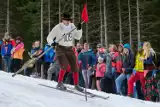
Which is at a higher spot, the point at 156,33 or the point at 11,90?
the point at 156,33

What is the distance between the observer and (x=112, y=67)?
1284 centimetres

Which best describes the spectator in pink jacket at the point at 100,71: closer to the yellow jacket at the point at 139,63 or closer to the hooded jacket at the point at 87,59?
the hooded jacket at the point at 87,59

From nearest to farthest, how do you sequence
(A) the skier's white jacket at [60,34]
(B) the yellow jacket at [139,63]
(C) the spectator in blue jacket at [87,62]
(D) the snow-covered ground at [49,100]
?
1. (D) the snow-covered ground at [49,100]
2. (A) the skier's white jacket at [60,34]
3. (B) the yellow jacket at [139,63]
4. (C) the spectator in blue jacket at [87,62]

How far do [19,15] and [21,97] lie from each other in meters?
32.3

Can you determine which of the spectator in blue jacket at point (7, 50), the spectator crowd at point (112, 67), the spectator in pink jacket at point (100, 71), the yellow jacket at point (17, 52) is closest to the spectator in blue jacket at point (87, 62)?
the spectator crowd at point (112, 67)

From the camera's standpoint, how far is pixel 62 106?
24.0ft

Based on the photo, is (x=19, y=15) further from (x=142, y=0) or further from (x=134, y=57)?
(x=134, y=57)

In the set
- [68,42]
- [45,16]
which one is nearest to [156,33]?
[45,16]

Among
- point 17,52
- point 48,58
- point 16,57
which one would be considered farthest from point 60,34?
point 16,57

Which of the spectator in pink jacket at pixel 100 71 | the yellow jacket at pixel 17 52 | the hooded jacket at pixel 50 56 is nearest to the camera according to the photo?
the spectator in pink jacket at pixel 100 71

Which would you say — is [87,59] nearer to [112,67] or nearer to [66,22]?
[112,67]

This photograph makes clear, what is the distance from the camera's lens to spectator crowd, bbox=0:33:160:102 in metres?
11.2

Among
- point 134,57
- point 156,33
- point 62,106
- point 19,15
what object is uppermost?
point 19,15

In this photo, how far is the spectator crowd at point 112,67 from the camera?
11.2m
